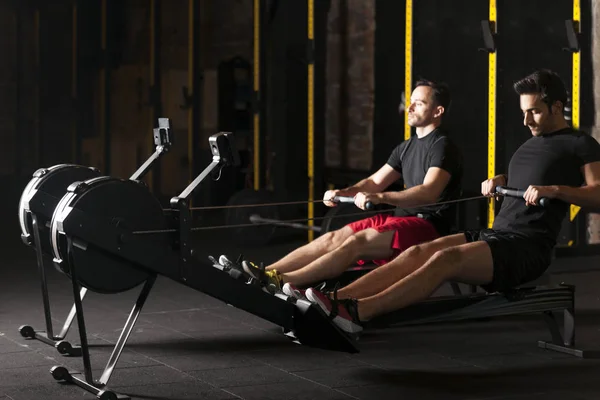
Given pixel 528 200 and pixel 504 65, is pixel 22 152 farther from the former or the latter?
pixel 528 200

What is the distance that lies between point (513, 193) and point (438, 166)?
0.64 metres

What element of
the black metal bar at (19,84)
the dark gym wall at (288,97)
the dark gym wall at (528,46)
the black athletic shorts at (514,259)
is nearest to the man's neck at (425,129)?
the black athletic shorts at (514,259)

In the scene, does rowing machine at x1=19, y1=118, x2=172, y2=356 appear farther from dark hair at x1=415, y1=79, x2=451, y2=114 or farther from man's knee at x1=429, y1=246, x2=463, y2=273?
dark hair at x1=415, y1=79, x2=451, y2=114

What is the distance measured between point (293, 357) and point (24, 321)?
1.56 metres

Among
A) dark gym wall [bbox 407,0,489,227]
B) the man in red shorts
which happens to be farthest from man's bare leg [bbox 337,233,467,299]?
dark gym wall [bbox 407,0,489,227]

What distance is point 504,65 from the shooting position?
6996mm

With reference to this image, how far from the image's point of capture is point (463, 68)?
7578 mm

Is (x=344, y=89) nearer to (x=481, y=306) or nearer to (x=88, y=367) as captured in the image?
(x=481, y=306)

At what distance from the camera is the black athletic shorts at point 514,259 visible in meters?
4.46

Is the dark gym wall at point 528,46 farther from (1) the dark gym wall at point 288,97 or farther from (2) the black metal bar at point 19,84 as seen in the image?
(2) the black metal bar at point 19,84

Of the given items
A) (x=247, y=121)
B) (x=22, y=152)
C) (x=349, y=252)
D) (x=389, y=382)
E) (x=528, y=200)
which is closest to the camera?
(x=389, y=382)

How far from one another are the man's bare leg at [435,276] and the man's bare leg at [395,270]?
13cm

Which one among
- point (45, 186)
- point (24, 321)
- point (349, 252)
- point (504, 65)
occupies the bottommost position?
point (24, 321)

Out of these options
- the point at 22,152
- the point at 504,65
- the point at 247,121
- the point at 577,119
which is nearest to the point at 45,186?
the point at 504,65
